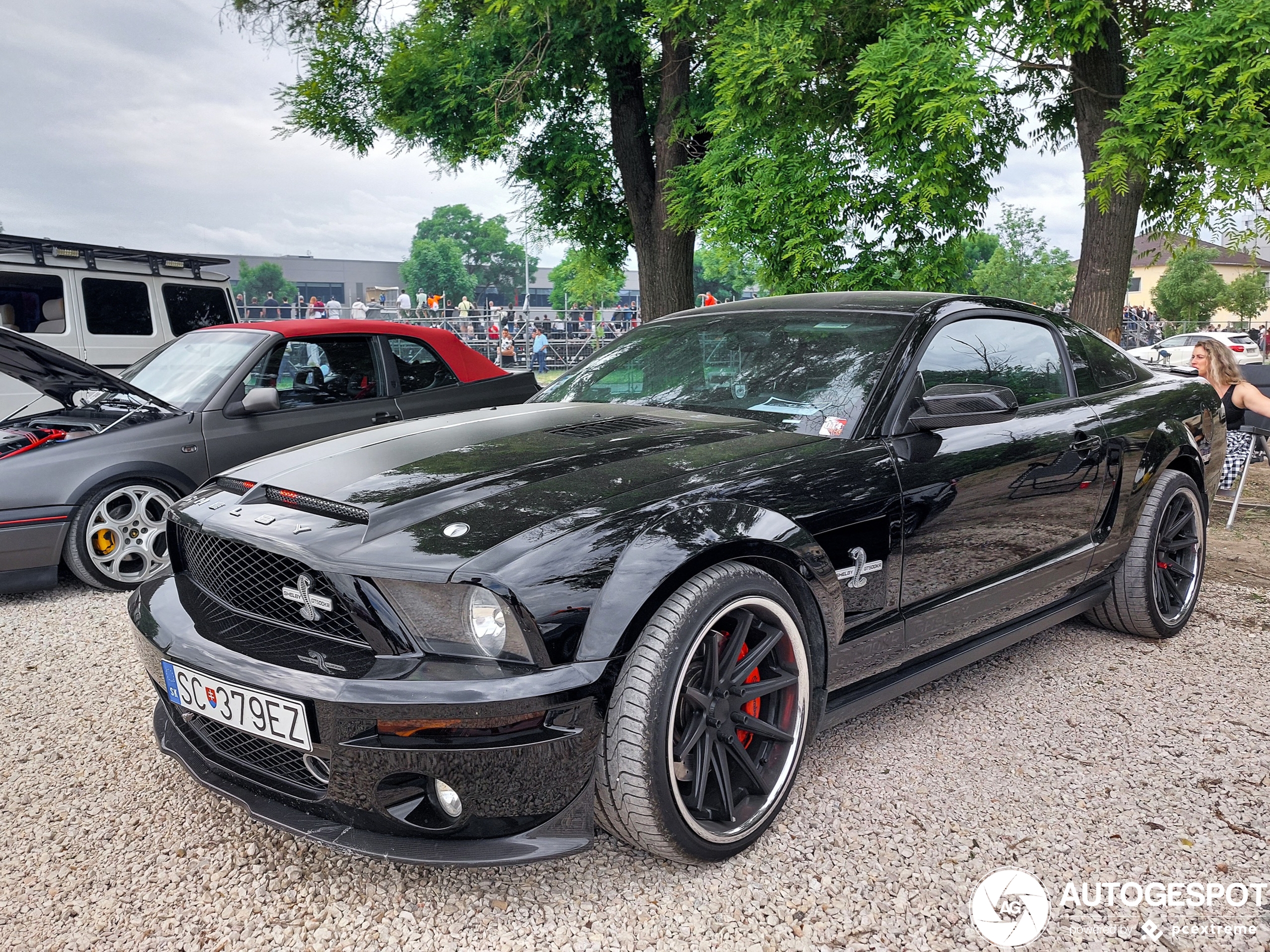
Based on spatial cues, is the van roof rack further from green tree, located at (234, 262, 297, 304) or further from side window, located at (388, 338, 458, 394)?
green tree, located at (234, 262, 297, 304)

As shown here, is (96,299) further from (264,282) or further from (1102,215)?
(264,282)

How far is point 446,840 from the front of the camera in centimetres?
214

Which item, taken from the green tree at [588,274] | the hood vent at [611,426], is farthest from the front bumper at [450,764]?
the green tree at [588,274]

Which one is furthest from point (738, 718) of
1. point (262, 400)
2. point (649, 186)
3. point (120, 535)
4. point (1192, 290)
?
point (1192, 290)

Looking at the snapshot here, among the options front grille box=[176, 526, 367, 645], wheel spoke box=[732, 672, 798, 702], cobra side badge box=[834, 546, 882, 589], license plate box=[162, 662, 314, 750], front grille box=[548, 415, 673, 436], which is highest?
front grille box=[548, 415, 673, 436]

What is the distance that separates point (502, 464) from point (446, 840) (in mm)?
1026

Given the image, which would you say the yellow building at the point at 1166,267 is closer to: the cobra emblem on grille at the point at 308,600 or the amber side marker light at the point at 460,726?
the amber side marker light at the point at 460,726

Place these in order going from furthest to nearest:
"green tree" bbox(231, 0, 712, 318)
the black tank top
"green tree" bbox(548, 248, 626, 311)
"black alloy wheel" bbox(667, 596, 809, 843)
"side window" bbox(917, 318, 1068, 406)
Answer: "green tree" bbox(548, 248, 626, 311)
"green tree" bbox(231, 0, 712, 318)
the black tank top
"side window" bbox(917, 318, 1068, 406)
"black alloy wheel" bbox(667, 596, 809, 843)

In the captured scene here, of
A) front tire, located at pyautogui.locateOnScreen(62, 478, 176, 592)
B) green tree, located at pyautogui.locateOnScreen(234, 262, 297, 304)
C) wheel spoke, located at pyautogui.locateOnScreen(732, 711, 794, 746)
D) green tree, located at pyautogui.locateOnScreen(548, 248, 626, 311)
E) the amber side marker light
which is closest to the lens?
the amber side marker light

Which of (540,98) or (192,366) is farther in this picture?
(540,98)

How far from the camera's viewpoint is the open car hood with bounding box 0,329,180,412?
4656mm

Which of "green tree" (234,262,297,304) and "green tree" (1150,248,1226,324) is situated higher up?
"green tree" (234,262,297,304)

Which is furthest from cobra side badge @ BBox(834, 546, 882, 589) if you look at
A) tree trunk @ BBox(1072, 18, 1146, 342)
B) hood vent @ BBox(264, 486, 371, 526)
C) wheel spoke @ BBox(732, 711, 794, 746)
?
tree trunk @ BBox(1072, 18, 1146, 342)

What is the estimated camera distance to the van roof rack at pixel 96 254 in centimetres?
840
